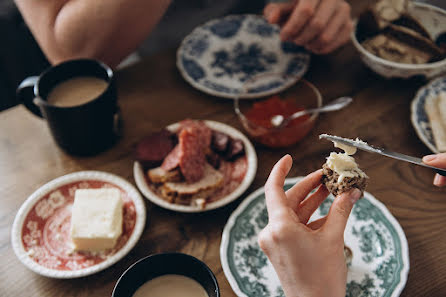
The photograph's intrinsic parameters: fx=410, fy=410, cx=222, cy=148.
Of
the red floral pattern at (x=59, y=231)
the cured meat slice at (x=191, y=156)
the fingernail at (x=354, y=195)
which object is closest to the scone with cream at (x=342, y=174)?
the fingernail at (x=354, y=195)

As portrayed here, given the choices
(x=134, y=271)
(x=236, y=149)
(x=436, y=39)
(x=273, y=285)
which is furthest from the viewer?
(x=436, y=39)

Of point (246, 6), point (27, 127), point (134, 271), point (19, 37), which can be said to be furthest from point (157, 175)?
point (19, 37)

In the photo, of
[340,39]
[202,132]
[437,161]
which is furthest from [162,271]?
[340,39]

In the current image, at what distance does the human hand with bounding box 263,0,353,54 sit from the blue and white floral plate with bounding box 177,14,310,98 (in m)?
0.08

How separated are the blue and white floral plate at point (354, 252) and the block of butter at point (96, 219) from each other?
0.26 m

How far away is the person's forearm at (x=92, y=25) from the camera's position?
1.37 metres

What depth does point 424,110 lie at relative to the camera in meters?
1.23

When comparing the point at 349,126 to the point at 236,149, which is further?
the point at 349,126

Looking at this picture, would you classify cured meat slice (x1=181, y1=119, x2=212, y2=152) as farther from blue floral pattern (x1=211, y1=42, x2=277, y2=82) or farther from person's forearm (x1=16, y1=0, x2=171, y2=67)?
person's forearm (x1=16, y1=0, x2=171, y2=67)

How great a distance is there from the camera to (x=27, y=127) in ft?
4.27

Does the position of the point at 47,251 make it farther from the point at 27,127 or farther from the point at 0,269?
the point at 27,127

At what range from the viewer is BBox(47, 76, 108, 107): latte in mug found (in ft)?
3.81

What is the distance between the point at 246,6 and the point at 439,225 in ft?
4.39

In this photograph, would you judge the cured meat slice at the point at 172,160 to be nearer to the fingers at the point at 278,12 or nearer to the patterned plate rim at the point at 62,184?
the patterned plate rim at the point at 62,184
